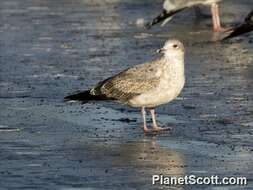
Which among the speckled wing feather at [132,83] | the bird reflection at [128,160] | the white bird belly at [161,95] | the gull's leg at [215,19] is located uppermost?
the gull's leg at [215,19]

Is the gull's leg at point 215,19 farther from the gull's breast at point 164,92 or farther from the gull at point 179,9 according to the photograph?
the gull's breast at point 164,92

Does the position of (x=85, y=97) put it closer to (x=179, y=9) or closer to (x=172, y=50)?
(x=172, y=50)

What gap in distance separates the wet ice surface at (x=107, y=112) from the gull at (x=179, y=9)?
0.20 meters

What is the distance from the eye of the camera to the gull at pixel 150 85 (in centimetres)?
1107

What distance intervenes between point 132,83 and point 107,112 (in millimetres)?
865

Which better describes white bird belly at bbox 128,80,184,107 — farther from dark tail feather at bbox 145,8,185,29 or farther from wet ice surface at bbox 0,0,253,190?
dark tail feather at bbox 145,8,185,29

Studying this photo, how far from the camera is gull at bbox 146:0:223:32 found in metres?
19.4

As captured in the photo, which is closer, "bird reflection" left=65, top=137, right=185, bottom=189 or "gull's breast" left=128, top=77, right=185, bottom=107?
"bird reflection" left=65, top=137, right=185, bottom=189

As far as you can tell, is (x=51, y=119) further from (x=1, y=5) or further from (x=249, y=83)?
(x=1, y=5)

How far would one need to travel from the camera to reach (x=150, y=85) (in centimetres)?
1116

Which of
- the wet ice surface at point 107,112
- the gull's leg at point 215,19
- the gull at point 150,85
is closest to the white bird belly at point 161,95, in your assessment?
the gull at point 150,85

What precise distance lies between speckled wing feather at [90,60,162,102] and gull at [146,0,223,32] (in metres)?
7.81

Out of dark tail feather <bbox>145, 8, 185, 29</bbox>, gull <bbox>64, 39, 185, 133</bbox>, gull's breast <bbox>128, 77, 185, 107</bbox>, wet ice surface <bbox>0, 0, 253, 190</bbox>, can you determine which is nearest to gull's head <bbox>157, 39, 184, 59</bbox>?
gull <bbox>64, 39, 185, 133</bbox>

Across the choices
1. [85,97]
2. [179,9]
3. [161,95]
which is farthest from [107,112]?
[179,9]
